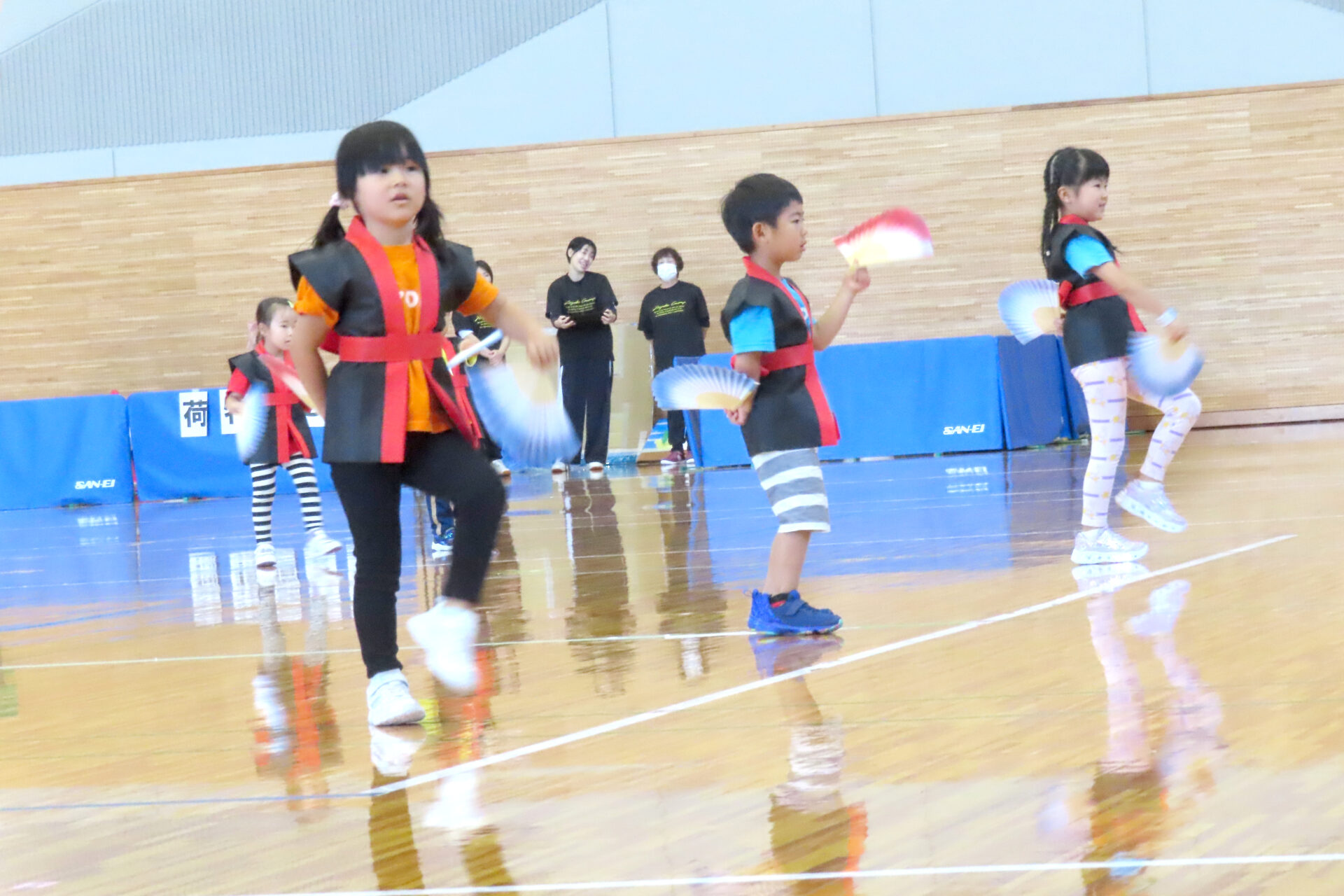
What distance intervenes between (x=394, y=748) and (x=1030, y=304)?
11.6 ft

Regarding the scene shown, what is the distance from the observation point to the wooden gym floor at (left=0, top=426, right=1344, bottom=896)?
208 centimetres

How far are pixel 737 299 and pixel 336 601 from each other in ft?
7.20

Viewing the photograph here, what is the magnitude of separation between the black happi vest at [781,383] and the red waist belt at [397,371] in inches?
41.7

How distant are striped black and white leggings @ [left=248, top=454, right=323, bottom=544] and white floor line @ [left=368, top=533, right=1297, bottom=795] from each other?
438 cm

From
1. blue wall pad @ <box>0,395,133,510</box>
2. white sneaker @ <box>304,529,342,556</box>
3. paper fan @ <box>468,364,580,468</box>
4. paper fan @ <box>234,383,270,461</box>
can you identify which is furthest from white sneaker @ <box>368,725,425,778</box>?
blue wall pad @ <box>0,395,133,510</box>

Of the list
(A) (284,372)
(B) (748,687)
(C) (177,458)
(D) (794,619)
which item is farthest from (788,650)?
(C) (177,458)

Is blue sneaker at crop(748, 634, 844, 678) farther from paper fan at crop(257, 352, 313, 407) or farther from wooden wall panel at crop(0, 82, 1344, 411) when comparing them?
wooden wall panel at crop(0, 82, 1344, 411)

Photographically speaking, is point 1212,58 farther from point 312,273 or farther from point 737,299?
point 312,273

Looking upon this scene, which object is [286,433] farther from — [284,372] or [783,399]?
[783,399]

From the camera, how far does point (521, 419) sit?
356cm

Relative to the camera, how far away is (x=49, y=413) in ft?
42.2

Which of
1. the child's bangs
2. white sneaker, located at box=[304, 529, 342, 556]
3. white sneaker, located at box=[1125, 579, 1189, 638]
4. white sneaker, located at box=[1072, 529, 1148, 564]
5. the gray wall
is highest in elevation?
the gray wall

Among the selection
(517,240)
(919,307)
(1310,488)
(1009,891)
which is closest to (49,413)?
(517,240)

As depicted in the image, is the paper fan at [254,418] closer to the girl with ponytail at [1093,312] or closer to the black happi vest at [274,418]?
the black happi vest at [274,418]
